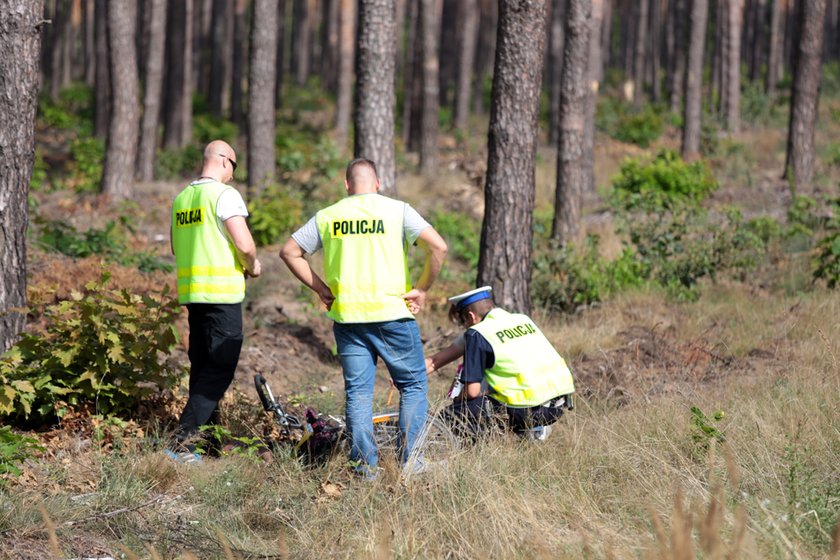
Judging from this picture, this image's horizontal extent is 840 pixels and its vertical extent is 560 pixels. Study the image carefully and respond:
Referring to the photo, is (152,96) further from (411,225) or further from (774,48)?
(774,48)

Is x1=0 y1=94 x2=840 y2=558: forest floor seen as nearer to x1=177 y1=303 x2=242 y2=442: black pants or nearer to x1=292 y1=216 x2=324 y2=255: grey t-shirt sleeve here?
x1=177 y1=303 x2=242 y2=442: black pants

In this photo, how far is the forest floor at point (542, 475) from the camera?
14.4 ft

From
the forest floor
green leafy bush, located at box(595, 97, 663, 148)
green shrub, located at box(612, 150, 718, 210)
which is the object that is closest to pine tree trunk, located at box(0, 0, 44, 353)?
the forest floor

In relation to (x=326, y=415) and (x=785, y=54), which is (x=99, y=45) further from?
(x=785, y=54)

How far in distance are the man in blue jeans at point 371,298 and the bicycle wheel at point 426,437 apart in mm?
92

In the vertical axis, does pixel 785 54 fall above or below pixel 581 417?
above

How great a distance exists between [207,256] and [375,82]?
542 centimetres

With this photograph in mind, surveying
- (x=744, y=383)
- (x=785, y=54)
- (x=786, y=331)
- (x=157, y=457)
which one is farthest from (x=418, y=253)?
(x=785, y=54)

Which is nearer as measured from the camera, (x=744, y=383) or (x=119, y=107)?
(x=744, y=383)

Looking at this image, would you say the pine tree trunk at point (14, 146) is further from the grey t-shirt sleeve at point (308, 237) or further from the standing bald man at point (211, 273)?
the grey t-shirt sleeve at point (308, 237)

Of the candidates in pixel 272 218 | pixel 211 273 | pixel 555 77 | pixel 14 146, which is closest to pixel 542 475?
pixel 211 273

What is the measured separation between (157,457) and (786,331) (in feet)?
17.2

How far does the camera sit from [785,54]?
182 ft

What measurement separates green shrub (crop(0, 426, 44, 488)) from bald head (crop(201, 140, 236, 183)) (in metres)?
1.99
